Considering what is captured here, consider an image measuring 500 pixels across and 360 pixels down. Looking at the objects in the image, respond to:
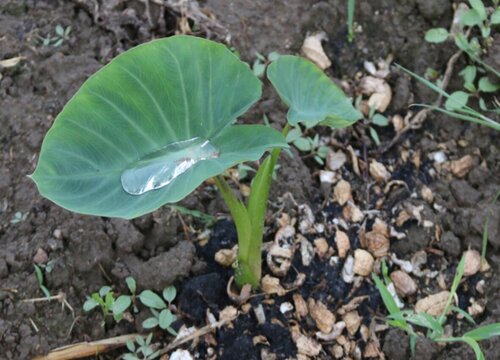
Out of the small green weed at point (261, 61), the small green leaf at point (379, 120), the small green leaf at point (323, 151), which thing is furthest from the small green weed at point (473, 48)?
the small green weed at point (261, 61)

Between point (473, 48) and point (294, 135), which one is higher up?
point (473, 48)

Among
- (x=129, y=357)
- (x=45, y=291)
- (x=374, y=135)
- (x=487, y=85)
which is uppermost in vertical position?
(x=487, y=85)

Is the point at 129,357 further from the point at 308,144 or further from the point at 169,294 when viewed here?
the point at 308,144

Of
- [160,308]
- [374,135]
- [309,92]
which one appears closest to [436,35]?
[374,135]

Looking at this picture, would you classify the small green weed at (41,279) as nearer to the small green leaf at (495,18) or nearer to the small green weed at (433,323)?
the small green weed at (433,323)

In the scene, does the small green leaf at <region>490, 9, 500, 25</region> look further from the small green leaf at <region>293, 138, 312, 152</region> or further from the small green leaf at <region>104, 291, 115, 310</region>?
the small green leaf at <region>104, 291, 115, 310</region>

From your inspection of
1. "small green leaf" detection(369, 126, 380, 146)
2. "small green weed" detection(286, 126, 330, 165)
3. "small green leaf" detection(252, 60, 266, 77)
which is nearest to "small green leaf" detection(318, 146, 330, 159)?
"small green weed" detection(286, 126, 330, 165)
